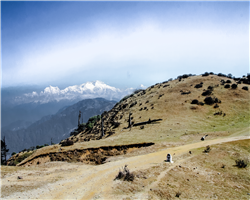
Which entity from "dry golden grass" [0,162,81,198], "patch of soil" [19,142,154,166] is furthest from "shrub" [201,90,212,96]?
"dry golden grass" [0,162,81,198]

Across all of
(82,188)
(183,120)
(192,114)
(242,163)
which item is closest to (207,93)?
(192,114)

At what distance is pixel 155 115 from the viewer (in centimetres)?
4484

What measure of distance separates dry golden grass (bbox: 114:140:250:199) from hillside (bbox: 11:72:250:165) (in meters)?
8.75

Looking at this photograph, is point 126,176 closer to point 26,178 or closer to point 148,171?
point 148,171

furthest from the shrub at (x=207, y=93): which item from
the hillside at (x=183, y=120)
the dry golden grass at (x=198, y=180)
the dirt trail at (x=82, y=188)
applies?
the dirt trail at (x=82, y=188)

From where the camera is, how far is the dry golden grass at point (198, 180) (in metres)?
11.1

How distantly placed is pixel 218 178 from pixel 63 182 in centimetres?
1432

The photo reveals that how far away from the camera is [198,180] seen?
12.9 meters

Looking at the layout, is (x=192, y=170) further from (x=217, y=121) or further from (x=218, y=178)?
(x=217, y=121)

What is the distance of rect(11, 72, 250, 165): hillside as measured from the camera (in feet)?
91.1

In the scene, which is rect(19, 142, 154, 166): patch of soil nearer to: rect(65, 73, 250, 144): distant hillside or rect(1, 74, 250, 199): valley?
rect(1, 74, 250, 199): valley

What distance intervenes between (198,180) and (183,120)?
27.0m

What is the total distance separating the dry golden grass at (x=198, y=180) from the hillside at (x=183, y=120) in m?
8.75

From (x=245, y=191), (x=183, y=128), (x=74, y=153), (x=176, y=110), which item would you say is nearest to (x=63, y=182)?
(x=74, y=153)
